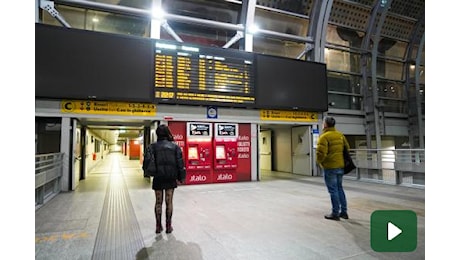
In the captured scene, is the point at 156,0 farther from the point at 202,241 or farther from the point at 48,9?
the point at 202,241

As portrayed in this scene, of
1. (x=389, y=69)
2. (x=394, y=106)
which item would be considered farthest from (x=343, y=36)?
(x=394, y=106)

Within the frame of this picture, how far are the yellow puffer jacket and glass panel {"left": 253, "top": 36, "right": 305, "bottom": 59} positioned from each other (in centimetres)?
517

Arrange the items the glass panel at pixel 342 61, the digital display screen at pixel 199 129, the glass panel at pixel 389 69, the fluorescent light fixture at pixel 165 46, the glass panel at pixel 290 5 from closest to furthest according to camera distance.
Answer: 1. the fluorescent light fixture at pixel 165 46
2. the digital display screen at pixel 199 129
3. the glass panel at pixel 290 5
4. the glass panel at pixel 342 61
5. the glass panel at pixel 389 69

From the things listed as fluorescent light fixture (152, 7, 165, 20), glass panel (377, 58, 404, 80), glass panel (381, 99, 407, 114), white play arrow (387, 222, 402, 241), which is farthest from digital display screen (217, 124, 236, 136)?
glass panel (377, 58, 404, 80)

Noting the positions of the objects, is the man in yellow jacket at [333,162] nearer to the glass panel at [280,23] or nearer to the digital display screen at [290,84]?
the digital display screen at [290,84]

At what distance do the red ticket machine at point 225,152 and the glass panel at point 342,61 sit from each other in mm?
4339

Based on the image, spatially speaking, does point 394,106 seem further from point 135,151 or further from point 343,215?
point 135,151

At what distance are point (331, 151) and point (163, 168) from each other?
2.08m

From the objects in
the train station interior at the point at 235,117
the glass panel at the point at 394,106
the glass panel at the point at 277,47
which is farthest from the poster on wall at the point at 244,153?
the glass panel at the point at 394,106

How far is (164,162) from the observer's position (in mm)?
2688

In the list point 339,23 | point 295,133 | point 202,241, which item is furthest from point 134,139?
point 202,241

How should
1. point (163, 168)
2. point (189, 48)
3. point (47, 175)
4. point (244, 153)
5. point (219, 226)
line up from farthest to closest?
1. point (244, 153)
2. point (189, 48)
3. point (47, 175)
4. point (219, 226)
5. point (163, 168)

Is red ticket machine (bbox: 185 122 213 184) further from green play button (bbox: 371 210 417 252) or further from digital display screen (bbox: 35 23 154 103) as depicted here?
green play button (bbox: 371 210 417 252)

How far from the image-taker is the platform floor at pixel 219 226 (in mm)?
2197
